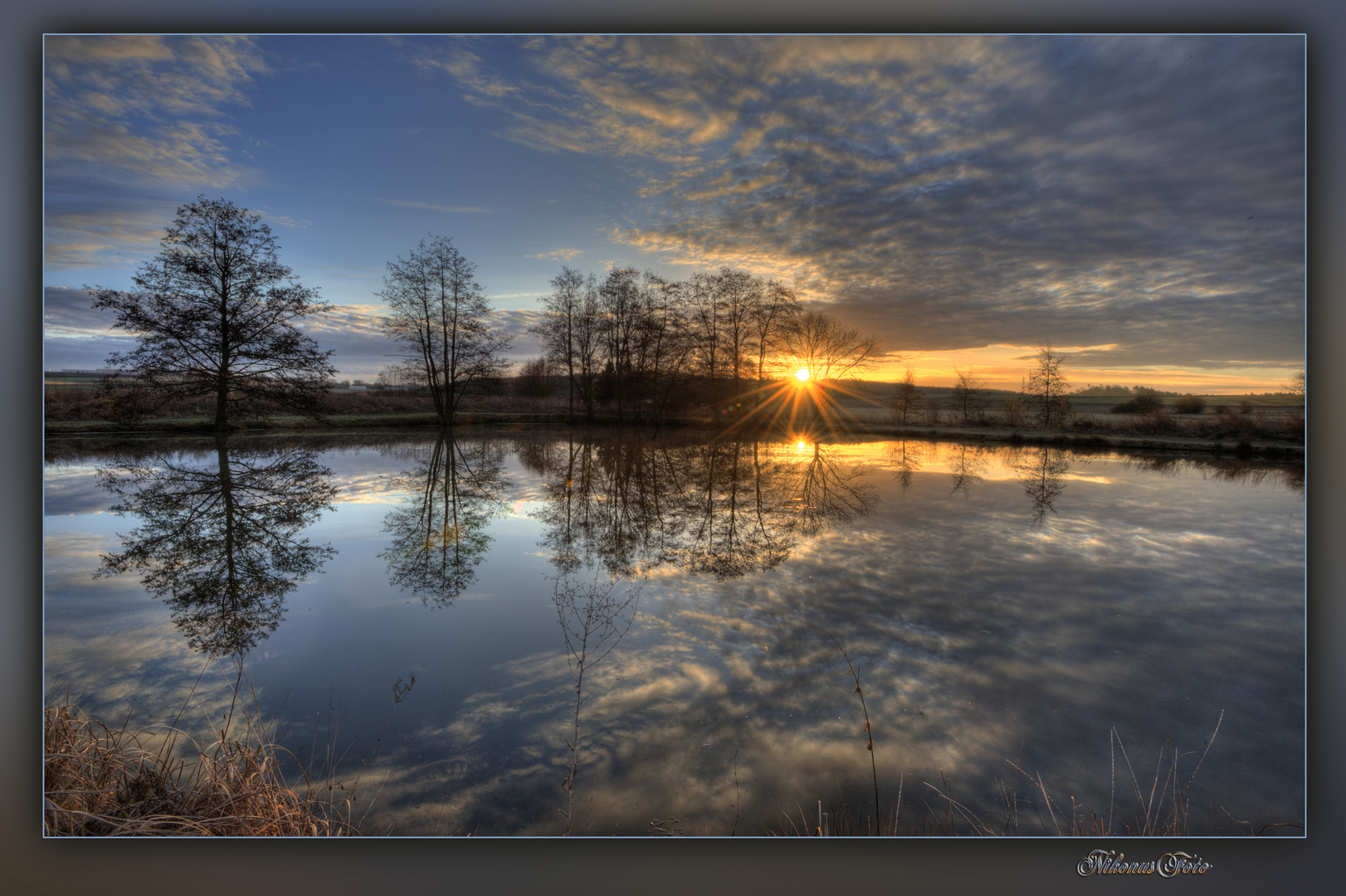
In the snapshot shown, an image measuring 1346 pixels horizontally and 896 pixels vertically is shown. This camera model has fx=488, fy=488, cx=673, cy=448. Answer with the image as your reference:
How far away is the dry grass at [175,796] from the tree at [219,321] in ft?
10.9

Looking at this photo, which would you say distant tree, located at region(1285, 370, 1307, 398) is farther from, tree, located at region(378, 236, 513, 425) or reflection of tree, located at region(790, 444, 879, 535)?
tree, located at region(378, 236, 513, 425)

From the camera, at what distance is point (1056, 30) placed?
9.46 ft

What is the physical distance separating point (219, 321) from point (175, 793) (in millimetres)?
7638

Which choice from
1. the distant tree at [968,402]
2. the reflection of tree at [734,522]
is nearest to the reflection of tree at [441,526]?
the reflection of tree at [734,522]

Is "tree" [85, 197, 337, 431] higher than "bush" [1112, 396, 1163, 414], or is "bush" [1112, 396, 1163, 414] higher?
"tree" [85, 197, 337, 431]

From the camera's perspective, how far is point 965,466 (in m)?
13.1

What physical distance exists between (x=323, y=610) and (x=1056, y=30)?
7050 mm

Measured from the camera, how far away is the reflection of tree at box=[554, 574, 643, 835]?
361 centimetres

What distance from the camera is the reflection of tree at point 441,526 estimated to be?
17.6 feet

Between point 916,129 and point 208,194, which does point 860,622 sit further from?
point 208,194

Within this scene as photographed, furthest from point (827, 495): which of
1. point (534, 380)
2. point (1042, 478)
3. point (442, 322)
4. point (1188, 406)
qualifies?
point (534, 380)

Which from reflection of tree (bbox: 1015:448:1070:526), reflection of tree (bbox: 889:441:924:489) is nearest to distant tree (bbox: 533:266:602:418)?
reflection of tree (bbox: 889:441:924:489)

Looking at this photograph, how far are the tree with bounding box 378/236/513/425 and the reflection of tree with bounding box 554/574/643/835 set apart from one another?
4.45 metres

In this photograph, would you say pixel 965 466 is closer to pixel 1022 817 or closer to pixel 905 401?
pixel 905 401
